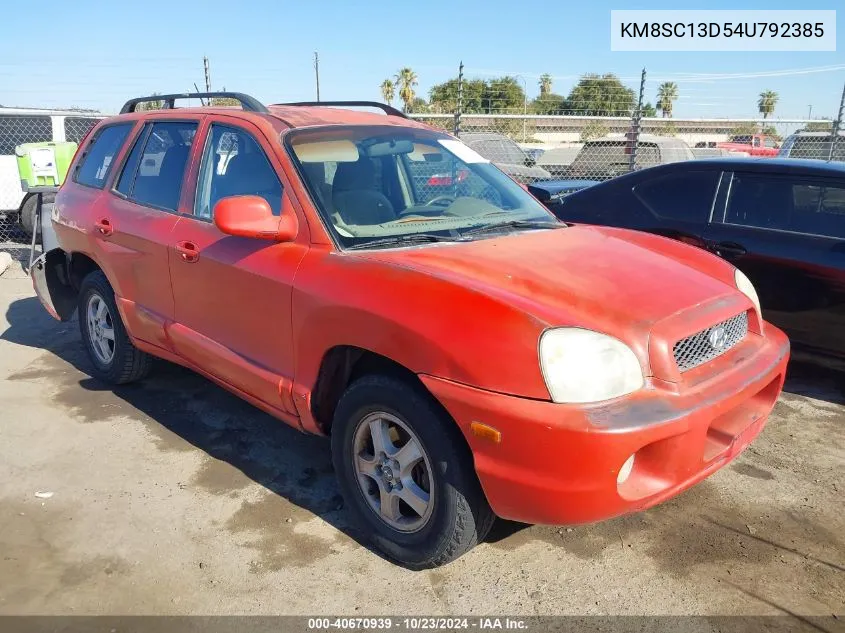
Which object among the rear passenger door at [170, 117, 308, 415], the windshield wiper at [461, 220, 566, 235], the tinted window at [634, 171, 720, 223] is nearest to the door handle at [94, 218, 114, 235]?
the rear passenger door at [170, 117, 308, 415]

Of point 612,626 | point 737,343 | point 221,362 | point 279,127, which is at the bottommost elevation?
point 612,626

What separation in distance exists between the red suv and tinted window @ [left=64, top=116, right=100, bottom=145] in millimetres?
7376

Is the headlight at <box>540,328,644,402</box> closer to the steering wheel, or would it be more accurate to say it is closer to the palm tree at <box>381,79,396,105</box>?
the steering wheel

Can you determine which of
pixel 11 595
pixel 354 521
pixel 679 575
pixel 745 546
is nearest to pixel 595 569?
pixel 679 575

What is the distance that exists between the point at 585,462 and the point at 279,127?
2194 millimetres

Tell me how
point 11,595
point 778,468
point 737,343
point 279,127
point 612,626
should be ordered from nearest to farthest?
point 612,626
point 11,595
point 737,343
point 279,127
point 778,468

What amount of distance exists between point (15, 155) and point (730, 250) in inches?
391

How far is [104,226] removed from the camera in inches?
167

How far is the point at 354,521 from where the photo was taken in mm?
2965

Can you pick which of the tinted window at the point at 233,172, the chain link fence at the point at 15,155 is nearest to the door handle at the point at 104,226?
the tinted window at the point at 233,172

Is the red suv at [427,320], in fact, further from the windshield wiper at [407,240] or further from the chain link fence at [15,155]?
the chain link fence at [15,155]

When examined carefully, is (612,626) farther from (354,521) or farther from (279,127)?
(279,127)

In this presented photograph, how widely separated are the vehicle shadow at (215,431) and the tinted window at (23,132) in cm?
574

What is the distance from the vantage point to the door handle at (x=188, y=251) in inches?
137
